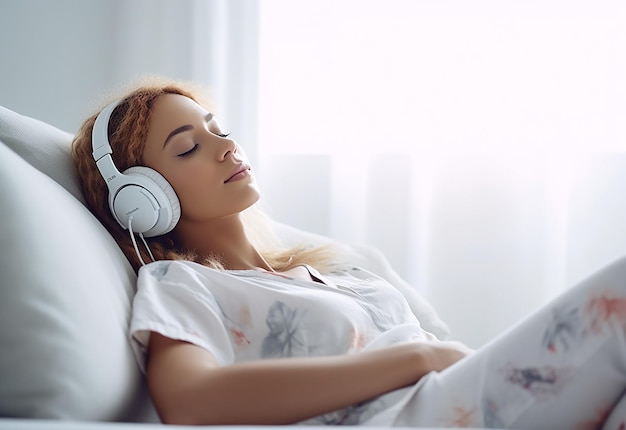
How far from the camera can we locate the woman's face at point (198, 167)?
120 cm

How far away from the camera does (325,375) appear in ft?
2.64

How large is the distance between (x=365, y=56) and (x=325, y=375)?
1.50m

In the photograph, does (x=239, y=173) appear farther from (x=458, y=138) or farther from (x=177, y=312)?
(x=458, y=138)

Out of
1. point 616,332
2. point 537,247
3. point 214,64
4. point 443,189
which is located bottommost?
point 537,247

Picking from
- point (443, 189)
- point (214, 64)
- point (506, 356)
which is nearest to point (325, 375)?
point (506, 356)

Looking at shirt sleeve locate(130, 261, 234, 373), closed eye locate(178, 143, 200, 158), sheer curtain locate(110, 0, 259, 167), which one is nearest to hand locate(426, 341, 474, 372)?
shirt sleeve locate(130, 261, 234, 373)

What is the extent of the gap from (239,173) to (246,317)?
12.0 inches

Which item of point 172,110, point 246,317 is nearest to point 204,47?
point 172,110

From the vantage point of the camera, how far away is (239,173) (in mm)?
1225

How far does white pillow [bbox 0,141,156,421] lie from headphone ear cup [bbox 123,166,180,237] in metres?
0.24

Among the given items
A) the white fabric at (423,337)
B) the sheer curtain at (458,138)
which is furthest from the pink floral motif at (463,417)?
the sheer curtain at (458,138)

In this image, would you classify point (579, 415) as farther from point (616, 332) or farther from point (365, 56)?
Answer: point (365, 56)

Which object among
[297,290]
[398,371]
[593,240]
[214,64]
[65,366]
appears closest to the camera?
[65,366]

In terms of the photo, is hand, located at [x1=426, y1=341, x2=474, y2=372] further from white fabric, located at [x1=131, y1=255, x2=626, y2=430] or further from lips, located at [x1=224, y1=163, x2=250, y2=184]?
lips, located at [x1=224, y1=163, x2=250, y2=184]
